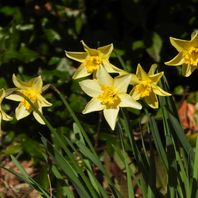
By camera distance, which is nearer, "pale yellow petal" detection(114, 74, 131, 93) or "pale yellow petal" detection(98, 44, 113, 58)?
"pale yellow petal" detection(114, 74, 131, 93)

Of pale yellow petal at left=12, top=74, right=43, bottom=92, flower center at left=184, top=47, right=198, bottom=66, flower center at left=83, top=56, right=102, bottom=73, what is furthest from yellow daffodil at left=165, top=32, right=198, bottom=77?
pale yellow petal at left=12, top=74, right=43, bottom=92

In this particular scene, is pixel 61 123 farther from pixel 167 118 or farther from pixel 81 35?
pixel 167 118

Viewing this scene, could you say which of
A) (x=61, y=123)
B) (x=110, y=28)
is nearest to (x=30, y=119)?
(x=61, y=123)

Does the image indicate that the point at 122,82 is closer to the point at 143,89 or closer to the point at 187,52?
the point at 143,89

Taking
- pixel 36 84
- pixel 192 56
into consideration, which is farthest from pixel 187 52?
pixel 36 84

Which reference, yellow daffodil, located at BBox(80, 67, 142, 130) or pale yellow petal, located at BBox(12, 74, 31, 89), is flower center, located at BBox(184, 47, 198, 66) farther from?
pale yellow petal, located at BBox(12, 74, 31, 89)

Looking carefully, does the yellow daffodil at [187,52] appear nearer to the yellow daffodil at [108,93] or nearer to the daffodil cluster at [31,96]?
the yellow daffodil at [108,93]

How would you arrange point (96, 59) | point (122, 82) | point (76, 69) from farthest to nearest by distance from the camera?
point (76, 69)
point (96, 59)
point (122, 82)
